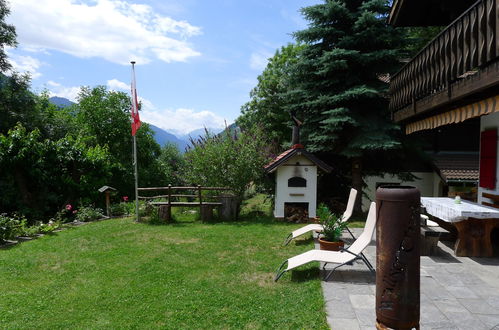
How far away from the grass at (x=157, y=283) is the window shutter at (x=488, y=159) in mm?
4302

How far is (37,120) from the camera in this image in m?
20.3

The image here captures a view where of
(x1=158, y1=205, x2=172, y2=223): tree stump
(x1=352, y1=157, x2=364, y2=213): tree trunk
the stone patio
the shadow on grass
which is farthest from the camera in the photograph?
(x1=352, y1=157, x2=364, y2=213): tree trunk

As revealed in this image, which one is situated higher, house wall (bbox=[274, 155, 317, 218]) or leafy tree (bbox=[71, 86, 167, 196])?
leafy tree (bbox=[71, 86, 167, 196])

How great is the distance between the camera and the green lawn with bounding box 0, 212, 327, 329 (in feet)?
14.0

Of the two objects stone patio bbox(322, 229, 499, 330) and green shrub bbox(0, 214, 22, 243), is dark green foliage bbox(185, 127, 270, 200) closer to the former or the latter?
green shrub bbox(0, 214, 22, 243)

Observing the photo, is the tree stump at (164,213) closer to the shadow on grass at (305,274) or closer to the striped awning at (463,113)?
the shadow on grass at (305,274)

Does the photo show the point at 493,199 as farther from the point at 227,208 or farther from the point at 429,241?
the point at 227,208

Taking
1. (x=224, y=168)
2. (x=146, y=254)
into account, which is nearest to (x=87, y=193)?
(x=224, y=168)

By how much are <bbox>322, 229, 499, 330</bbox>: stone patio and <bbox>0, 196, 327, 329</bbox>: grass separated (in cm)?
31

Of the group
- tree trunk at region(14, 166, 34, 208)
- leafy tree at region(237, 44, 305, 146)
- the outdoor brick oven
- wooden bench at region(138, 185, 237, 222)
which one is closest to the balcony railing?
the outdoor brick oven

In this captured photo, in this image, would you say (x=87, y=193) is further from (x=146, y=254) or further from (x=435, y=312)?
(x=435, y=312)

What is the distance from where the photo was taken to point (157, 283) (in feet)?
18.0

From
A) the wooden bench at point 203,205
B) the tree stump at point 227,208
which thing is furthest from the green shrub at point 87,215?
the tree stump at point 227,208

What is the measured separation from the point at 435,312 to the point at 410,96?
2.94 m
